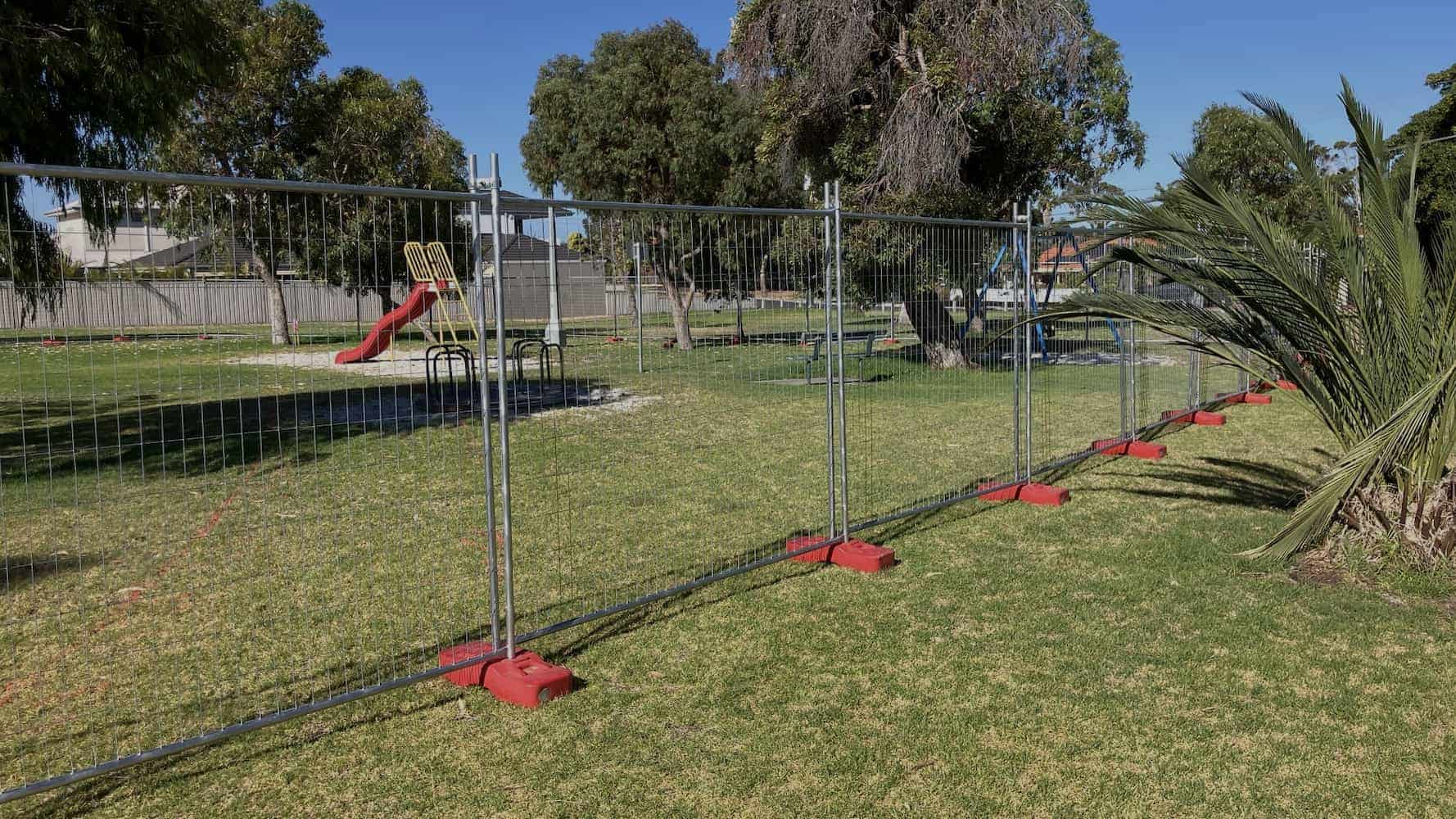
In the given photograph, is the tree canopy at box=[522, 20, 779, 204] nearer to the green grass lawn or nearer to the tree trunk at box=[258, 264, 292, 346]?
the green grass lawn

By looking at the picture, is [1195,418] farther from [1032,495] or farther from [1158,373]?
[1032,495]

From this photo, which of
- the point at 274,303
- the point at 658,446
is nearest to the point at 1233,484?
the point at 658,446

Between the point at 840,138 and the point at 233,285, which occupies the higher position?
the point at 840,138

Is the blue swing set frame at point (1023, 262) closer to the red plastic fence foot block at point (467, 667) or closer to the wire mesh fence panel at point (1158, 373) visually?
the wire mesh fence panel at point (1158, 373)

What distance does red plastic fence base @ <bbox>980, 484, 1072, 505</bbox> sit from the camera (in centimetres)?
768

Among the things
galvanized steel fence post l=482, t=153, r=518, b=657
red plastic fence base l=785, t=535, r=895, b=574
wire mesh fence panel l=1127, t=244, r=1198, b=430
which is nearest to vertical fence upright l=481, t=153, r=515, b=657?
galvanized steel fence post l=482, t=153, r=518, b=657

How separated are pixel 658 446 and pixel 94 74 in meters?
6.99

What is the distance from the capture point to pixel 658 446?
34.7 ft

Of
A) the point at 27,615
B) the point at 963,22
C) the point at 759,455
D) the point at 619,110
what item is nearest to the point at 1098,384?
the point at 963,22

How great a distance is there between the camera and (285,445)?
11047 millimetres

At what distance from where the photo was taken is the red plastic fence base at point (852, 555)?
602 cm

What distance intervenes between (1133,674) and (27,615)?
18.8ft

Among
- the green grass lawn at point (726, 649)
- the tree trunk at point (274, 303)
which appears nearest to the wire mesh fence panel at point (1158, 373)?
the green grass lawn at point (726, 649)

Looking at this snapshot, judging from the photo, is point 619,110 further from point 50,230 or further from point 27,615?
point 27,615
